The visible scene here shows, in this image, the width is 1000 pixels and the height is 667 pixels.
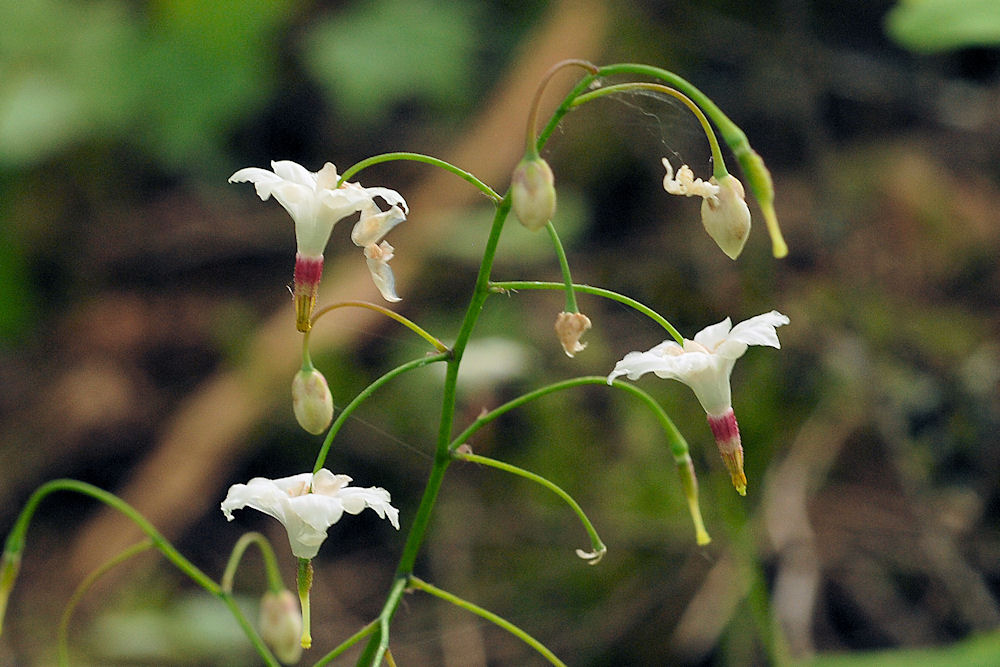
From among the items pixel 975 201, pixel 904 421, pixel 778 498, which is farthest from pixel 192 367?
pixel 975 201

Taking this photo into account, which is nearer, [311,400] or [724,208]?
[724,208]

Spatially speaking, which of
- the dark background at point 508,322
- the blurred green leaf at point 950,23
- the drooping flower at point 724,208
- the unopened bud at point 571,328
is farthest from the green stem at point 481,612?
the blurred green leaf at point 950,23

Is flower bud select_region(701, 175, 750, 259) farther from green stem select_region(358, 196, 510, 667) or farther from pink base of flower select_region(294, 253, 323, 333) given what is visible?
pink base of flower select_region(294, 253, 323, 333)

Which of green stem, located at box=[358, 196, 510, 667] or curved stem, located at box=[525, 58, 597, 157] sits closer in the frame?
curved stem, located at box=[525, 58, 597, 157]

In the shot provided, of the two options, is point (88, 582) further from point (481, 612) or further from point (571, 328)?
point (571, 328)

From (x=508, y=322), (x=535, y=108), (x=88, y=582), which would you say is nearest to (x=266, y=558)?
(x=88, y=582)

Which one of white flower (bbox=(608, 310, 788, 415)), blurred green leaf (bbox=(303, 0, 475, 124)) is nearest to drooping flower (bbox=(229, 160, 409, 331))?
white flower (bbox=(608, 310, 788, 415))

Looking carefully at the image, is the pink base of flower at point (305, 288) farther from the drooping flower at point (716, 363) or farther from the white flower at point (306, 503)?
the drooping flower at point (716, 363)
